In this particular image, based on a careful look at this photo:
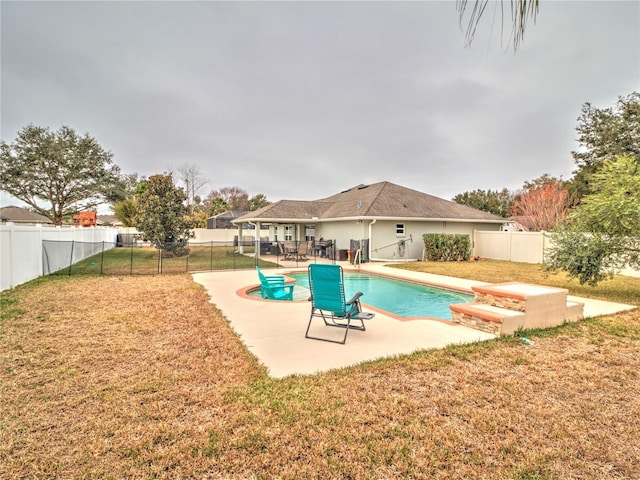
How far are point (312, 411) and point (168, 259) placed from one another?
19762 mm

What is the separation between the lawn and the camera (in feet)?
8.15

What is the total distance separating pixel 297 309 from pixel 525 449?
533 centimetres

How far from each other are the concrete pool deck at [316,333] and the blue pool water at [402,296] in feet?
7.59

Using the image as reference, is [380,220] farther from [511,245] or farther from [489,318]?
[489,318]

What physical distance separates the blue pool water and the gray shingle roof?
6.39m

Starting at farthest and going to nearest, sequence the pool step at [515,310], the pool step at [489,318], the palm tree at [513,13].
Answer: the pool step at [515,310], the pool step at [489,318], the palm tree at [513,13]

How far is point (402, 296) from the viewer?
11023 mm

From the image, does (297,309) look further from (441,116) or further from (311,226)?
(311,226)

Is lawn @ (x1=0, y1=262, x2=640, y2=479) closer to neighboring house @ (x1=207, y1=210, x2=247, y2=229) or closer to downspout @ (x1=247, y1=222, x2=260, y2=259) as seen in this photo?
downspout @ (x1=247, y1=222, x2=260, y2=259)

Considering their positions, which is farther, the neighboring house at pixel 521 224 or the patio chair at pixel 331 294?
the neighboring house at pixel 521 224

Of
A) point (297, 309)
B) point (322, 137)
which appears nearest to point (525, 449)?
point (297, 309)

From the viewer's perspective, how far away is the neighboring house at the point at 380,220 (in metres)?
19.7

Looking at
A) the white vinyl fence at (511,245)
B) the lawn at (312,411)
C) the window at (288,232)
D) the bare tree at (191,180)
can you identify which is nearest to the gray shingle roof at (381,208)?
the white vinyl fence at (511,245)

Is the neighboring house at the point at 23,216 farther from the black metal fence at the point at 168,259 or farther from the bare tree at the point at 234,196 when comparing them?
the bare tree at the point at 234,196
